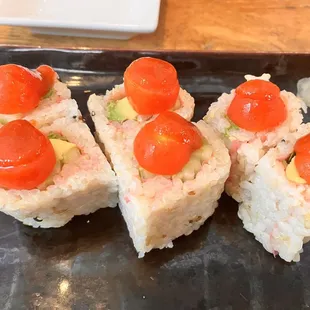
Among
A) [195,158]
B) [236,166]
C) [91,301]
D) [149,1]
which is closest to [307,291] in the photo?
[236,166]

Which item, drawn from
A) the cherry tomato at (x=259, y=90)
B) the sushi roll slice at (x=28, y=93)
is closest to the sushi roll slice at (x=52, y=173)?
the sushi roll slice at (x=28, y=93)

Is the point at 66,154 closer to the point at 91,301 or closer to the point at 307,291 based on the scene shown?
the point at 91,301

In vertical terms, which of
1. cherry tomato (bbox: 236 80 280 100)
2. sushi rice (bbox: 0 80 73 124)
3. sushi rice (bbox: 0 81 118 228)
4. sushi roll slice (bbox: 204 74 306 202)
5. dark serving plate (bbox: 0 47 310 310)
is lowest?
dark serving plate (bbox: 0 47 310 310)

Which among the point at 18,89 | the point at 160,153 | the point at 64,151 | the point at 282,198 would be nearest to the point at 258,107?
the point at 282,198

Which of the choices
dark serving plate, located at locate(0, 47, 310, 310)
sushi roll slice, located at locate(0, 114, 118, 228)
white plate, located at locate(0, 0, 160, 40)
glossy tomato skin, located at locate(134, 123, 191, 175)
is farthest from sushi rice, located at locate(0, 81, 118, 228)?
white plate, located at locate(0, 0, 160, 40)

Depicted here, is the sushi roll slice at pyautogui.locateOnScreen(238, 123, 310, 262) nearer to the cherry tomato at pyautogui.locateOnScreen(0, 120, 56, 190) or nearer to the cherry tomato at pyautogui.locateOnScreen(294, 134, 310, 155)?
the cherry tomato at pyautogui.locateOnScreen(294, 134, 310, 155)

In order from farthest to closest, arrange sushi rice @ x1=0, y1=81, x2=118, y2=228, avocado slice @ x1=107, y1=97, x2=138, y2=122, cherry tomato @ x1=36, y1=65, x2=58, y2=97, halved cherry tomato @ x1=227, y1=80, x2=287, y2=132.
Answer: cherry tomato @ x1=36, y1=65, x2=58, y2=97
avocado slice @ x1=107, y1=97, x2=138, y2=122
halved cherry tomato @ x1=227, y1=80, x2=287, y2=132
sushi rice @ x1=0, y1=81, x2=118, y2=228

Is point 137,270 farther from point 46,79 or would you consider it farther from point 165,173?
point 46,79
